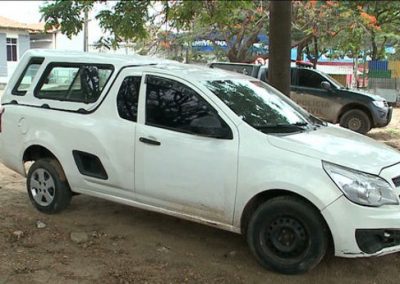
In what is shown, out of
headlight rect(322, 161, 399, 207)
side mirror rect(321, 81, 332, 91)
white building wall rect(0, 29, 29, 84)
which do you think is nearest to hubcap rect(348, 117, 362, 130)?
side mirror rect(321, 81, 332, 91)

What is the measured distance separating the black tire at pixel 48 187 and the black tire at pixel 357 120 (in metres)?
9.69

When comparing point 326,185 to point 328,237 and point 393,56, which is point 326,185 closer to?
point 328,237

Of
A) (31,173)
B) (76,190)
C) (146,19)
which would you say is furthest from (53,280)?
(146,19)

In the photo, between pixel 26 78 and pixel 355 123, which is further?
pixel 355 123

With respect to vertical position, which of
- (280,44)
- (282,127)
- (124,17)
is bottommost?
(282,127)

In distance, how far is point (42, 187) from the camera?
614 cm

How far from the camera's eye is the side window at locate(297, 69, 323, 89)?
14.7m

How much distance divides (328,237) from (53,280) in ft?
7.22

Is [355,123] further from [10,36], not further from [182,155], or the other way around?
[10,36]

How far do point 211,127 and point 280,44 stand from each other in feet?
9.16

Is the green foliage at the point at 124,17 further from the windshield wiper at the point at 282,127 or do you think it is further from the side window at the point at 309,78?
the side window at the point at 309,78

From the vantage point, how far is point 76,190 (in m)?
5.89

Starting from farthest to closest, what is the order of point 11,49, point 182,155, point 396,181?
point 11,49 < point 182,155 < point 396,181

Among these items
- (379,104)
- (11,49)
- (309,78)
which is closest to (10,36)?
(11,49)
